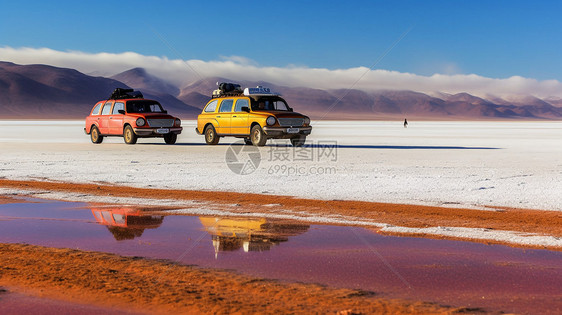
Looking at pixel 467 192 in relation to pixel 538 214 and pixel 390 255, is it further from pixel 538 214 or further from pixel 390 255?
pixel 390 255

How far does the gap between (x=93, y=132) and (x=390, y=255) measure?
77.0 feet

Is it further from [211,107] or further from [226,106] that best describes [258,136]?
[211,107]

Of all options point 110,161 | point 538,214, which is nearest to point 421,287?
point 538,214

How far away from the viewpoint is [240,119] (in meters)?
23.7

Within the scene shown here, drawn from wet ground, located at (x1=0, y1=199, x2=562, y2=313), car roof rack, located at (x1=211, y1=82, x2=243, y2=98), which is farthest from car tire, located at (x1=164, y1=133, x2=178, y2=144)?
wet ground, located at (x1=0, y1=199, x2=562, y2=313)

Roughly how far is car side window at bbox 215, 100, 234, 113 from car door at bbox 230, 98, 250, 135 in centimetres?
36

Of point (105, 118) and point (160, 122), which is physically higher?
point (105, 118)

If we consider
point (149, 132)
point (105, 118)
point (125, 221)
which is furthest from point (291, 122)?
point (125, 221)

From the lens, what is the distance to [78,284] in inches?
202

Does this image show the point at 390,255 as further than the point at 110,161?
No

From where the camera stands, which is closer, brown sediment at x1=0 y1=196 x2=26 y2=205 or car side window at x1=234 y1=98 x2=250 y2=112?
brown sediment at x1=0 y1=196 x2=26 y2=205

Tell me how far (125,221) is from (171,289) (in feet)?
11.2

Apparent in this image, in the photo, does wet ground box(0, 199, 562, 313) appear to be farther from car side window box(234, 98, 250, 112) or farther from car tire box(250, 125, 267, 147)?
car side window box(234, 98, 250, 112)

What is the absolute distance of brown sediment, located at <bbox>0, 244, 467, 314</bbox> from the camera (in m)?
4.52
